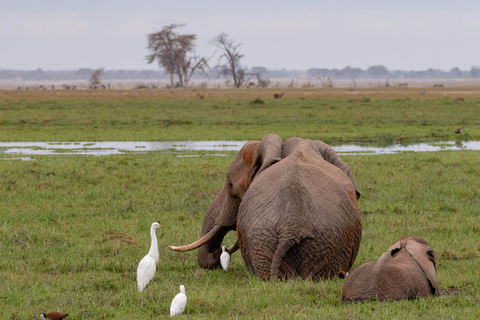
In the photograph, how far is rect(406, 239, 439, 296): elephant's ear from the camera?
6.36 m

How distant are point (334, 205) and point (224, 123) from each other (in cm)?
2652

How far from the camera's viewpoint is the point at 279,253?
6.77 metres

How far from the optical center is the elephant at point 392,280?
6.11 m

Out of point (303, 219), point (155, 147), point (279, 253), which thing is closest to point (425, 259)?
point (303, 219)

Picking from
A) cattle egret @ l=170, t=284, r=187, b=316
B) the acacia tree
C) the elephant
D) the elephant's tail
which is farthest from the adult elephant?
the acacia tree

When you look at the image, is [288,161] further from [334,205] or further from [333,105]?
[333,105]

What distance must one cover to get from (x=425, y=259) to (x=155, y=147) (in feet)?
59.7

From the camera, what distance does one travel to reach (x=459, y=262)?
8.04 m

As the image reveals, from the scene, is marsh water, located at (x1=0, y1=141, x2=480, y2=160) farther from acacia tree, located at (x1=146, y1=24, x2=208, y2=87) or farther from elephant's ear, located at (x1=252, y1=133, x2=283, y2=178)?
acacia tree, located at (x1=146, y1=24, x2=208, y2=87)

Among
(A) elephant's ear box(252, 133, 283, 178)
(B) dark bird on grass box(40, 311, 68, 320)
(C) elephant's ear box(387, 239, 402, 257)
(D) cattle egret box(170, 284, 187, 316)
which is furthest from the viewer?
(A) elephant's ear box(252, 133, 283, 178)

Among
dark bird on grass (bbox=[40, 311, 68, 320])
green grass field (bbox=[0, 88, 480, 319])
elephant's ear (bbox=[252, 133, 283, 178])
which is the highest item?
elephant's ear (bbox=[252, 133, 283, 178])

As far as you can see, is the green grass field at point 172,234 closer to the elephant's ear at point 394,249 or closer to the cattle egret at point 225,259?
the cattle egret at point 225,259

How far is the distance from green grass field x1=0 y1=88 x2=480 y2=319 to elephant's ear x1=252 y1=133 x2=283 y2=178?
1.13m

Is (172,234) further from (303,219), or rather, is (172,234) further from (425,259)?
(425,259)
